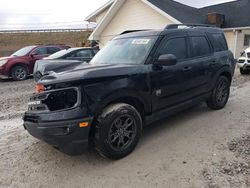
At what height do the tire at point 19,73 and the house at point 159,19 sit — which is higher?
the house at point 159,19

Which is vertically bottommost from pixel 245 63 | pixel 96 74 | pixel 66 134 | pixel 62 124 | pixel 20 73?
pixel 20 73

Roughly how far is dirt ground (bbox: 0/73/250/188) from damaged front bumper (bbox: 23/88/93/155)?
45cm

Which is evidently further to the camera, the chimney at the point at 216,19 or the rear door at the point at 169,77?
the chimney at the point at 216,19

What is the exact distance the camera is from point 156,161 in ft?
12.3

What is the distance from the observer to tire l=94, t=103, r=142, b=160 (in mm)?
3556

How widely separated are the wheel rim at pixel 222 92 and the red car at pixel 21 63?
9582mm

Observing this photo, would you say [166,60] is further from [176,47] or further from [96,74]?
[96,74]

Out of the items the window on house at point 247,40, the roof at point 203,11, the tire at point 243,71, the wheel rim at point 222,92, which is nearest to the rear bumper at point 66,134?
the wheel rim at point 222,92

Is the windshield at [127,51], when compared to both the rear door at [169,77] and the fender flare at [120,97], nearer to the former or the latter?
the rear door at [169,77]

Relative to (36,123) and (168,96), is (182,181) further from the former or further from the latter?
(36,123)

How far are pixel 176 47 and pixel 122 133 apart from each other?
6.59ft

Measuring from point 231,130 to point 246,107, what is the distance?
1762 mm

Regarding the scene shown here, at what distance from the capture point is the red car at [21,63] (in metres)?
12.0

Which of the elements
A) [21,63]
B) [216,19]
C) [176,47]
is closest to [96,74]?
[176,47]
